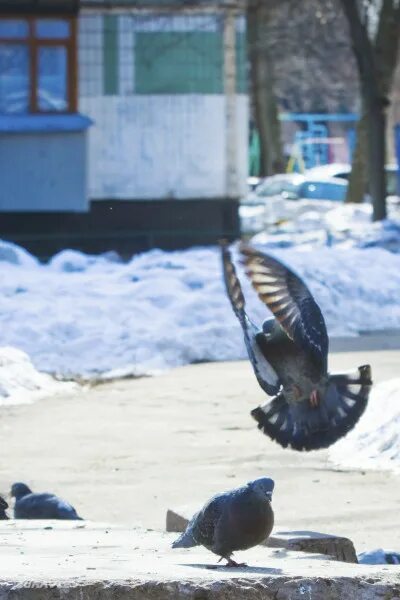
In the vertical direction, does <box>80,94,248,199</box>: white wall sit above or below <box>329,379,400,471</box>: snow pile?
above

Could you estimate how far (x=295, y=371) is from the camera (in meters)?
6.59

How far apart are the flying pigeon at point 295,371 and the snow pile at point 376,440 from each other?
1.94 m

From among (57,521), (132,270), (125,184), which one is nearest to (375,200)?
(125,184)

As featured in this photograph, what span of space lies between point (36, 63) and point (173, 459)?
12.3 metres

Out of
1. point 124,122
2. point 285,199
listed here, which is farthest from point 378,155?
point 285,199

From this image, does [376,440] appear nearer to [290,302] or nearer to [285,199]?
[290,302]

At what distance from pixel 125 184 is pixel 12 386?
10483 millimetres

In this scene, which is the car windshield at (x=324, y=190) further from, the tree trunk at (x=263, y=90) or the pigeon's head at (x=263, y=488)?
the pigeon's head at (x=263, y=488)

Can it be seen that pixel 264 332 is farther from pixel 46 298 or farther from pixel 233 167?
pixel 233 167

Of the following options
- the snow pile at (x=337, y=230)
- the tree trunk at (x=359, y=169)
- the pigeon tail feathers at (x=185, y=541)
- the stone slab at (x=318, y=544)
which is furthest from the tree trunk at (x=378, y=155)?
the pigeon tail feathers at (x=185, y=541)

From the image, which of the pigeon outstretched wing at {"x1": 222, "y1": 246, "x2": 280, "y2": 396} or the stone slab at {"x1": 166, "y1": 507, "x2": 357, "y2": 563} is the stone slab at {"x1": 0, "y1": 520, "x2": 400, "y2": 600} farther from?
the pigeon outstretched wing at {"x1": 222, "y1": 246, "x2": 280, "y2": 396}

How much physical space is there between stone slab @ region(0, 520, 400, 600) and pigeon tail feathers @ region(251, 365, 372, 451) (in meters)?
1.48

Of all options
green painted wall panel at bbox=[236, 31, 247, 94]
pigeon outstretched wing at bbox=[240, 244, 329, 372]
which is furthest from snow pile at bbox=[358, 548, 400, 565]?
green painted wall panel at bbox=[236, 31, 247, 94]

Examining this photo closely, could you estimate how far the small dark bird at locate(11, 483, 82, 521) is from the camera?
714 centimetres
